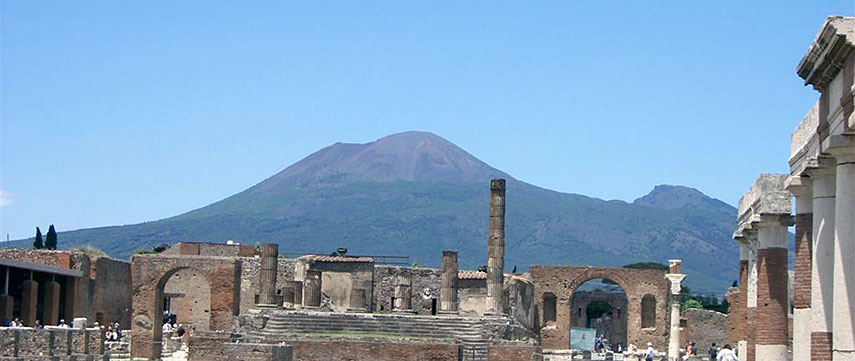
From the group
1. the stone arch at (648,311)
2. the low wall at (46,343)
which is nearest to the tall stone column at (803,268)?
the low wall at (46,343)

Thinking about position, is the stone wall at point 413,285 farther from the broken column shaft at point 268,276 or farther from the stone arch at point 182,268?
the broken column shaft at point 268,276

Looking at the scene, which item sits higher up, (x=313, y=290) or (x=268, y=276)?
(x=268, y=276)

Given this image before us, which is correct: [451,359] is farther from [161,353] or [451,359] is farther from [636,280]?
[636,280]

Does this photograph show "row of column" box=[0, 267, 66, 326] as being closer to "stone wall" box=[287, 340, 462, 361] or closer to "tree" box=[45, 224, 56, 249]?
"stone wall" box=[287, 340, 462, 361]

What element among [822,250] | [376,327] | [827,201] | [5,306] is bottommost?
[376,327]

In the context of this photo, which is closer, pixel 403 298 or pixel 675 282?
pixel 403 298

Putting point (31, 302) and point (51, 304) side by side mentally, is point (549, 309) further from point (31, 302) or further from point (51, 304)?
point (31, 302)

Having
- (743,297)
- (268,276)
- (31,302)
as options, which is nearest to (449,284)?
(268,276)

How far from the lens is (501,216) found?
2362 inches

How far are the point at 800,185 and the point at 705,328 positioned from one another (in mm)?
50469

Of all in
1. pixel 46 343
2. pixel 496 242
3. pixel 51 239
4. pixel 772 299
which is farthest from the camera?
pixel 51 239

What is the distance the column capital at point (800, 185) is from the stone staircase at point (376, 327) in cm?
2764

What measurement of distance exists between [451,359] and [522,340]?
272 inches

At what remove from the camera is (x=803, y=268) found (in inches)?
879
